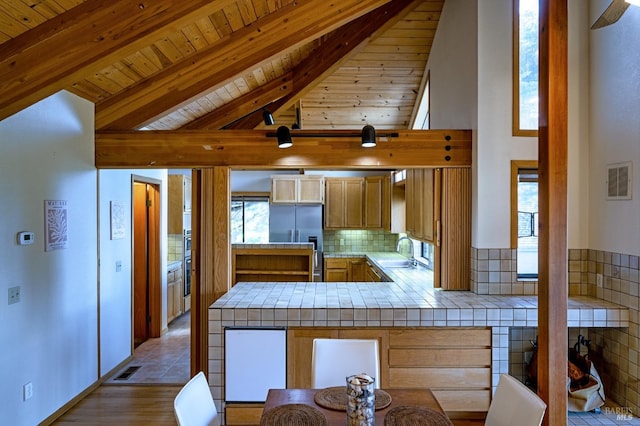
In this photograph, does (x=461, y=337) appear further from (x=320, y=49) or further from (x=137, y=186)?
(x=137, y=186)

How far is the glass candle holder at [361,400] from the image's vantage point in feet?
4.74

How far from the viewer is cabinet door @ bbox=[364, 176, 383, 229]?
6348mm

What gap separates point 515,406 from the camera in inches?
65.6

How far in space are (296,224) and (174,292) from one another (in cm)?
207

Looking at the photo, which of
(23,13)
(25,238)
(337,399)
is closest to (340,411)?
(337,399)

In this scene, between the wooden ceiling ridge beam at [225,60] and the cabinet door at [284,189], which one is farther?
the cabinet door at [284,189]

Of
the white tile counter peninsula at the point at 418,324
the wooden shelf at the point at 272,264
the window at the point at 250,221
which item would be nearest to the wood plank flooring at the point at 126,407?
the white tile counter peninsula at the point at 418,324

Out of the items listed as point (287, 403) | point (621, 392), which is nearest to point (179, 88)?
point (287, 403)

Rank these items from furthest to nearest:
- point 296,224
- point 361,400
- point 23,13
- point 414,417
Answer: point 296,224, point 23,13, point 414,417, point 361,400

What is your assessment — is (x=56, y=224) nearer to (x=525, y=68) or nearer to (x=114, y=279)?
(x=114, y=279)

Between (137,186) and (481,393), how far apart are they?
4.37 meters

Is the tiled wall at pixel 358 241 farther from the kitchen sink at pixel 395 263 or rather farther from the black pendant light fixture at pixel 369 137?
the black pendant light fixture at pixel 369 137

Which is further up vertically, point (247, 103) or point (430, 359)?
point (247, 103)

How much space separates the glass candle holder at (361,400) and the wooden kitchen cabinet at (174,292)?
14.2 ft
